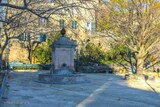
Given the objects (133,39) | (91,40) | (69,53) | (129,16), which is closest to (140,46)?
(133,39)

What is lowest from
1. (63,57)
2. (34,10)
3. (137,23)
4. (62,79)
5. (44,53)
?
(62,79)

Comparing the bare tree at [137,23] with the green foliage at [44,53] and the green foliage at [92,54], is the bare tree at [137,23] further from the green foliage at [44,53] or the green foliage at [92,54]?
the green foliage at [44,53]

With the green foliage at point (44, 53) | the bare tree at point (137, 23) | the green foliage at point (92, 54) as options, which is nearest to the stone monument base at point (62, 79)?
the bare tree at point (137, 23)

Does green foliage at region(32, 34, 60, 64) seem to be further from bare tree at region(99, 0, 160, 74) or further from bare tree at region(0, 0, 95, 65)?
bare tree at region(99, 0, 160, 74)

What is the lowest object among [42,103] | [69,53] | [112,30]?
[42,103]

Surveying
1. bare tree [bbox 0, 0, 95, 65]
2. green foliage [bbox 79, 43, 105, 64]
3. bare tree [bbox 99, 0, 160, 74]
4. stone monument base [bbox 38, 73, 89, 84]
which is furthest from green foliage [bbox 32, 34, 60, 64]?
stone monument base [bbox 38, 73, 89, 84]

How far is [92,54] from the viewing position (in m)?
40.2

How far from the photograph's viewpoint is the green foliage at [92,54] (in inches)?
1557

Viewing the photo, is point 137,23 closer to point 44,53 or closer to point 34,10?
point 34,10

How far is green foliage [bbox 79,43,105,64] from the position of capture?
39550 millimetres

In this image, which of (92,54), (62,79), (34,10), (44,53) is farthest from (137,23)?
(44,53)

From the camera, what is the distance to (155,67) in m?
40.0

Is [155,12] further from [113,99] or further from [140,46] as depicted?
[113,99]

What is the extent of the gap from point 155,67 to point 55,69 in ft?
65.5
